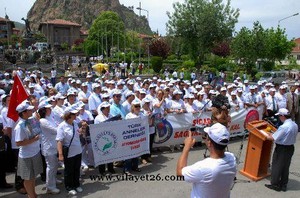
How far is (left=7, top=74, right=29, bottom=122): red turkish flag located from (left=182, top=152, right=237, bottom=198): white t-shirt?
4.87m

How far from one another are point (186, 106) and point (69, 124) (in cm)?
453

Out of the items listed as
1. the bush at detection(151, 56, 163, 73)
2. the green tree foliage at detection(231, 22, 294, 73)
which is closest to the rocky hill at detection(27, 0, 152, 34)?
the bush at detection(151, 56, 163, 73)

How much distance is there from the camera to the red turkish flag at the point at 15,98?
6.90 metres

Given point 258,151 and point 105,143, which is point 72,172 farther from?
point 258,151

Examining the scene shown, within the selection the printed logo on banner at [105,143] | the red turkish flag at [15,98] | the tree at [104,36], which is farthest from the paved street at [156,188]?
the tree at [104,36]

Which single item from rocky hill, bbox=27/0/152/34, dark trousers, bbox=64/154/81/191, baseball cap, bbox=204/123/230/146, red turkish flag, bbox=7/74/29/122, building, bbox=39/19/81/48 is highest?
rocky hill, bbox=27/0/152/34

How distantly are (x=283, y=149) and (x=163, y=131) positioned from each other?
363 centimetres

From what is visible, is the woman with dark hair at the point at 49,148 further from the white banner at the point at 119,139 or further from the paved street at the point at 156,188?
the white banner at the point at 119,139

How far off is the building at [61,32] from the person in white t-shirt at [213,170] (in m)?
114

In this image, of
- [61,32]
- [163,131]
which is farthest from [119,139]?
[61,32]

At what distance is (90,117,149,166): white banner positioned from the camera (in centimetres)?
745

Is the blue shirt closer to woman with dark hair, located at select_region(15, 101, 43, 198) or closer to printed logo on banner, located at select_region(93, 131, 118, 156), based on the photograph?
printed logo on banner, located at select_region(93, 131, 118, 156)

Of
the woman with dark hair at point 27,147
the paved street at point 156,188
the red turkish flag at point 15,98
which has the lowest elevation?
the paved street at point 156,188

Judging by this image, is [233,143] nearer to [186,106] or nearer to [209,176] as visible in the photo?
[186,106]
